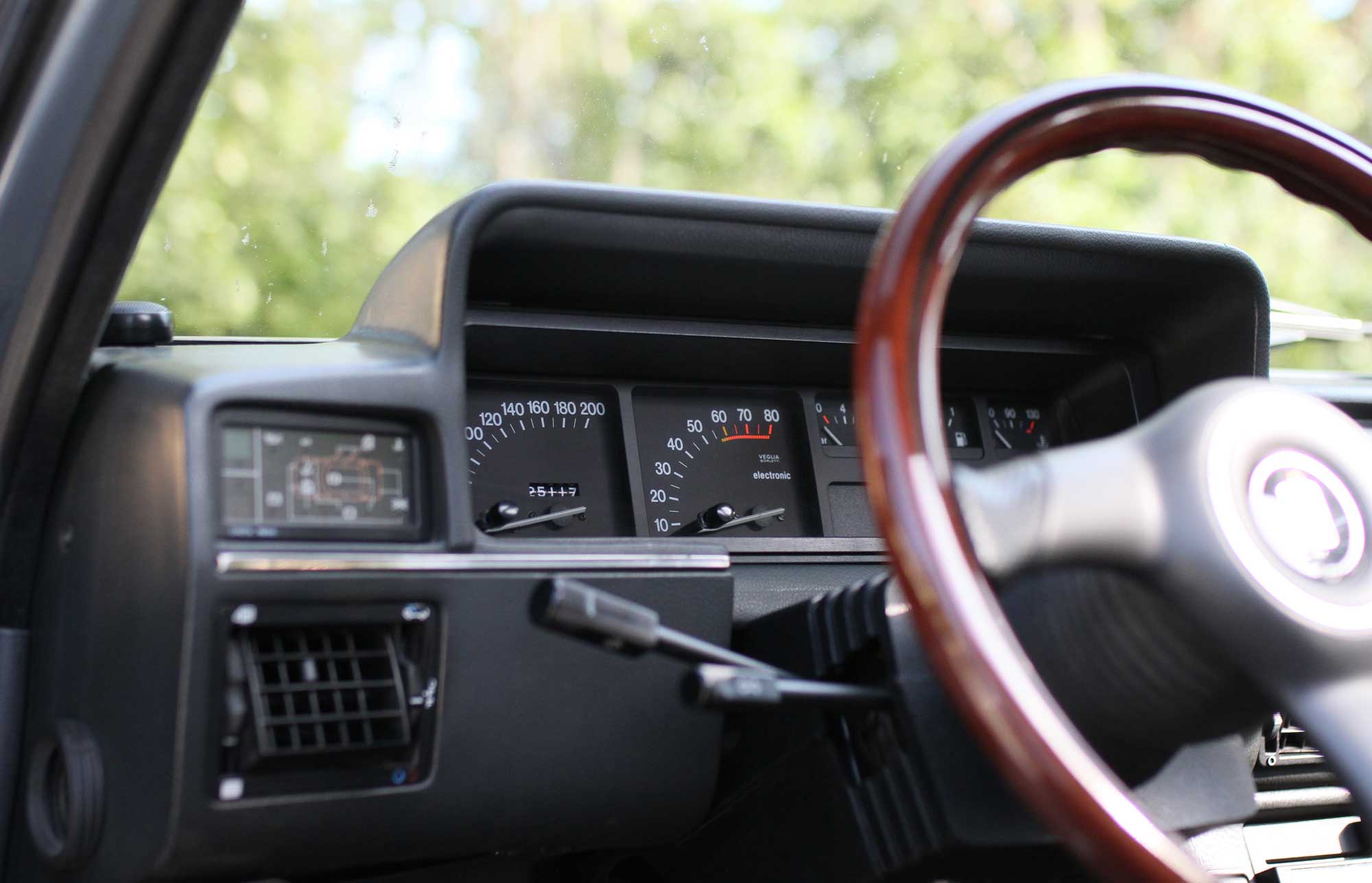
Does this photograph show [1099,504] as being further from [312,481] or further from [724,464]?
[724,464]

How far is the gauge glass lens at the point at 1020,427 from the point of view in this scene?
2.29 m

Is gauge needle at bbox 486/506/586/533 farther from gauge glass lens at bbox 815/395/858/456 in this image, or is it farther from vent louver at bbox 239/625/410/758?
gauge glass lens at bbox 815/395/858/456

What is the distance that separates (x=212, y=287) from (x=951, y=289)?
1.01 meters

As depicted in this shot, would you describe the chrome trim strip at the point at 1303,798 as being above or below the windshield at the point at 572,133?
below

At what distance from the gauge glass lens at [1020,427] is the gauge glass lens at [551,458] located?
0.68m

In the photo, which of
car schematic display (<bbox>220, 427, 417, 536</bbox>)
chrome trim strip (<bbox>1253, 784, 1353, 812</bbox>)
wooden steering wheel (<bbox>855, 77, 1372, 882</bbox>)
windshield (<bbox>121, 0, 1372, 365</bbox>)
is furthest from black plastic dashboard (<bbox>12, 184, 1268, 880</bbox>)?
chrome trim strip (<bbox>1253, 784, 1353, 812</bbox>)

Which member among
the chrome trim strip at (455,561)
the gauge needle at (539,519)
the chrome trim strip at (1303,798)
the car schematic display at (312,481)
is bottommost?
the chrome trim strip at (1303,798)

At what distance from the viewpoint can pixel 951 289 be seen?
2.01 metres

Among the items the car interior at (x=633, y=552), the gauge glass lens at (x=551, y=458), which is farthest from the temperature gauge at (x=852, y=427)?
the gauge glass lens at (x=551, y=458)

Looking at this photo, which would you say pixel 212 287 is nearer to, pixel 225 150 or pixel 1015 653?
pixel 225 150

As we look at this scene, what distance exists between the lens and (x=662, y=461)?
1992 mm

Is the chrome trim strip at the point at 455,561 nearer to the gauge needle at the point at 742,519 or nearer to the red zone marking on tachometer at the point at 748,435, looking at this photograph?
the gauge needle at the point at 742,519

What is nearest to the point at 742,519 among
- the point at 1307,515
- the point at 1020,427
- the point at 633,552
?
the point at 633,552

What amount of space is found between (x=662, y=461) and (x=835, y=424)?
1.04ft
